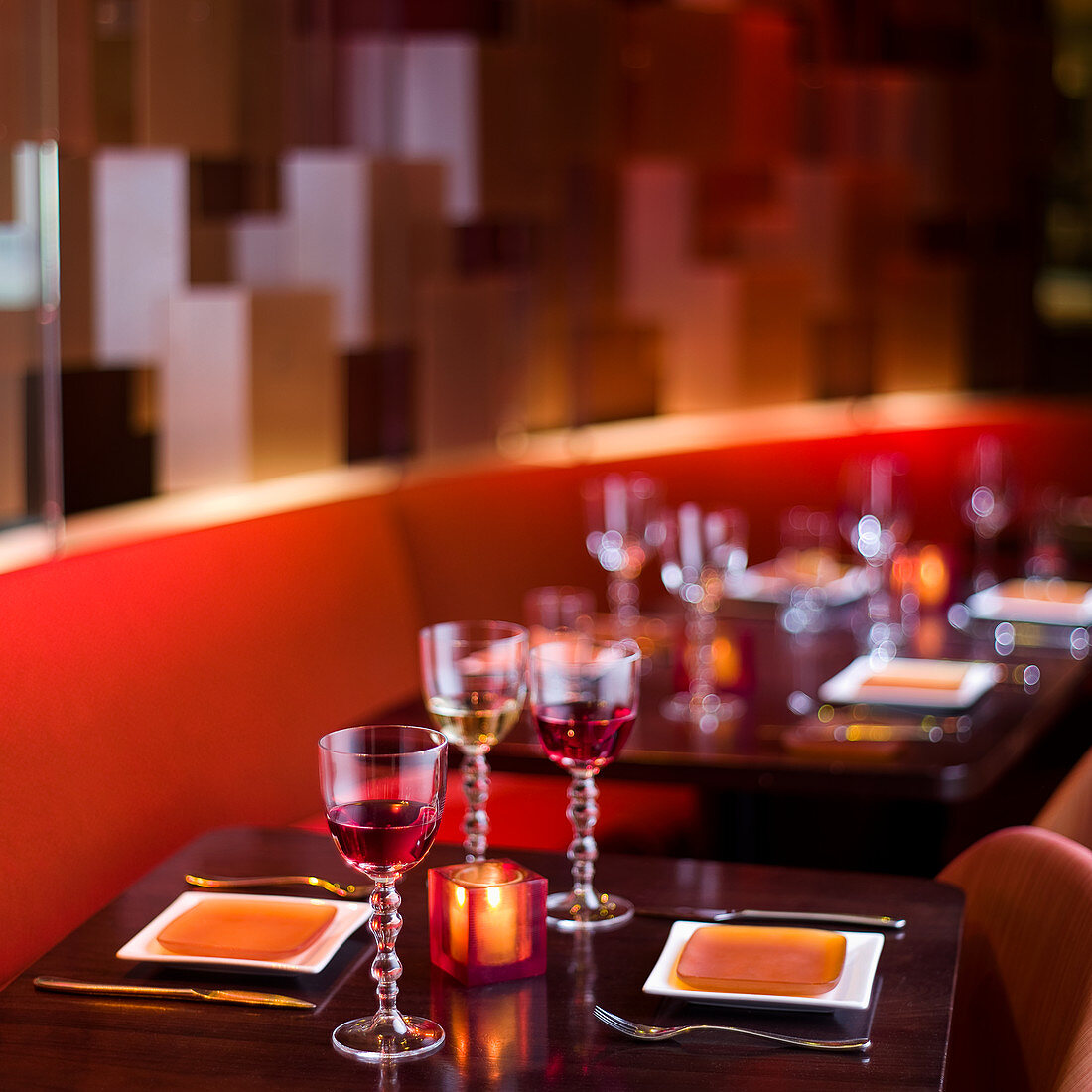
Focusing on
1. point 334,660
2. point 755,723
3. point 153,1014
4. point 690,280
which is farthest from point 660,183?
point 153,1014

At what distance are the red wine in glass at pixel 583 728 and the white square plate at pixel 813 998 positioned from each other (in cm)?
17

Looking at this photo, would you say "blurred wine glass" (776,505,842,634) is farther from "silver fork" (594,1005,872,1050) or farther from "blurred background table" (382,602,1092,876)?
"silver fork" (594,1005,872,1050)

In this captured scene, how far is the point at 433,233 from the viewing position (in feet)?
11.5

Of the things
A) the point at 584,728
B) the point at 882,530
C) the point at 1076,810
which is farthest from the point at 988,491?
the point at 584,728

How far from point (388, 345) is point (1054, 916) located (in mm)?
2404

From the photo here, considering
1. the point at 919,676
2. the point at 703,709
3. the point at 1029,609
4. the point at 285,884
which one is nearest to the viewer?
the point at 285,884

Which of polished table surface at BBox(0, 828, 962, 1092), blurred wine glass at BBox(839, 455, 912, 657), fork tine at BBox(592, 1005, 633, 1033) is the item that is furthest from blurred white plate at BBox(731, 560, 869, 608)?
fork tine at BBox(592, 1005, 633, 1033)

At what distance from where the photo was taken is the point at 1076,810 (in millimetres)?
1693

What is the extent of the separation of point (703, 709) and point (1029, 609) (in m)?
0.95

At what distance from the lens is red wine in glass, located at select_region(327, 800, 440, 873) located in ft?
3.49

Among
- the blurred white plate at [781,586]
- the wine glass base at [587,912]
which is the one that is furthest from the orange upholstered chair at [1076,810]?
the blurred white plate at [781,586]

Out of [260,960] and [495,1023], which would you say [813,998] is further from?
[260,960]

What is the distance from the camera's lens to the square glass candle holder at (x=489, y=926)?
1175 mm

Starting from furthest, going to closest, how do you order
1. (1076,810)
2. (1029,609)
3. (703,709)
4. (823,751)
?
(1029,609) < (703,709) < (823,751) < (1076,810)
